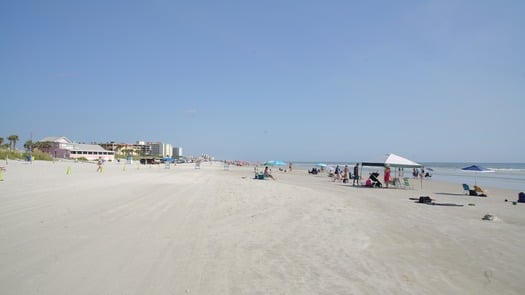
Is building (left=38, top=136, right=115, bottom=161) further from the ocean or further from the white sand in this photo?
the white sand

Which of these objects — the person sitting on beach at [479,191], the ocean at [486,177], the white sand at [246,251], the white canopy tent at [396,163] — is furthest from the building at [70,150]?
the white sand at [246,251]

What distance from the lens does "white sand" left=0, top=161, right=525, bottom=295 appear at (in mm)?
4281

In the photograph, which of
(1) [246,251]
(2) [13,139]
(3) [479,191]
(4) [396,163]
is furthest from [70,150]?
(1) [246,251]

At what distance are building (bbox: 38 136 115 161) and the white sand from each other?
81.0 m

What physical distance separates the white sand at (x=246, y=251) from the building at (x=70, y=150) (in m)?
81.0

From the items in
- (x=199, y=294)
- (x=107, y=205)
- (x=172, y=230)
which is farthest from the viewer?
(x=107, y=205)

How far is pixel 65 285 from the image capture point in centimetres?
403

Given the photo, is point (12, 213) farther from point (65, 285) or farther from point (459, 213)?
point (459, 213)

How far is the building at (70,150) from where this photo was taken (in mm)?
83312

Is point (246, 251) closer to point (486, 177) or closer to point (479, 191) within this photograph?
point (479, 191)

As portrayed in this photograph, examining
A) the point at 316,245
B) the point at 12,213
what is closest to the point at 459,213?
the point at 316,245

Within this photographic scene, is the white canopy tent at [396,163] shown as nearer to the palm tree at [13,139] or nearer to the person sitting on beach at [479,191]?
the person sitting on beach at [479,191]

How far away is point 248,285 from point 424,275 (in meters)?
2.49

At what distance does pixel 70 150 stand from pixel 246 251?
9278 centimetres
